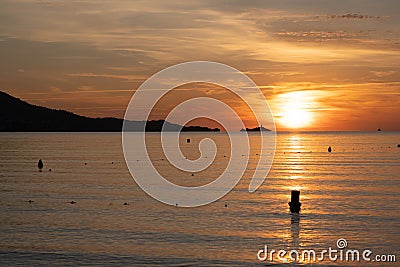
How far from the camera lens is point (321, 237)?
1396 inches

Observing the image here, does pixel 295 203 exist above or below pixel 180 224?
above

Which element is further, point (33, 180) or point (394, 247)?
point (33, 180)

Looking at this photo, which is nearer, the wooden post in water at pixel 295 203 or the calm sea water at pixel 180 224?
the calm sea water at pixel 180 224

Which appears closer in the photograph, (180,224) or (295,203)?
(180,224)

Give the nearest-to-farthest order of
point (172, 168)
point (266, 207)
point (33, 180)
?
point (266, 207), point (33, 180), point (172, 168)

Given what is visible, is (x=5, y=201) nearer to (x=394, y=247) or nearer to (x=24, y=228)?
(x=24, y=228)

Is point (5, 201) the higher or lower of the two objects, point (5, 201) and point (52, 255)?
the higher

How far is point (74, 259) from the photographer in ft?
97.6

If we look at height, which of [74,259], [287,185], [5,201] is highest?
[287,185]

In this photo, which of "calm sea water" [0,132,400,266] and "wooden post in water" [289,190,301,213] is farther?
"wooden post in water" [289,190,301,213]

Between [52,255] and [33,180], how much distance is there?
43.6 meters

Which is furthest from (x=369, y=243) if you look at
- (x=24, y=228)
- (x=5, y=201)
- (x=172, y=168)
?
(x=172, y=168)

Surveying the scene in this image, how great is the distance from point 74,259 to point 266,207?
21.9 m

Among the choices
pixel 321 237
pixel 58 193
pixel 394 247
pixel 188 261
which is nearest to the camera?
Result: pixel 188 261
